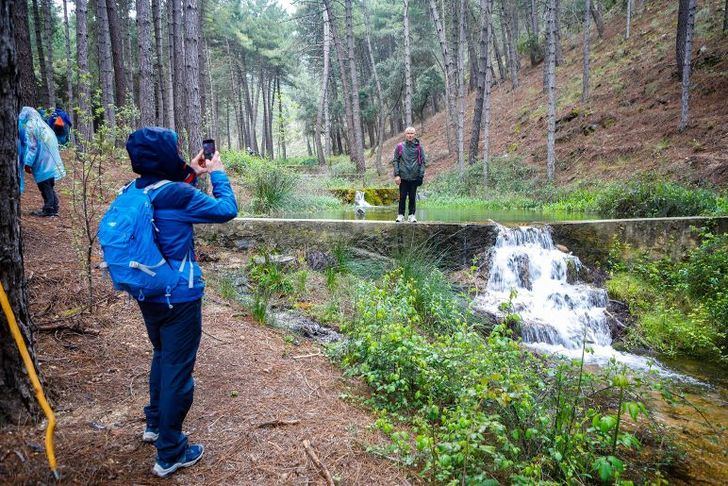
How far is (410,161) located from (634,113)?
12.6 metres

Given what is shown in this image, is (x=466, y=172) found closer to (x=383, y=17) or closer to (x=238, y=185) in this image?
(x=238, y=185)

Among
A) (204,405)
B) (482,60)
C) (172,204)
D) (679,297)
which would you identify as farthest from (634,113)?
(172,204)

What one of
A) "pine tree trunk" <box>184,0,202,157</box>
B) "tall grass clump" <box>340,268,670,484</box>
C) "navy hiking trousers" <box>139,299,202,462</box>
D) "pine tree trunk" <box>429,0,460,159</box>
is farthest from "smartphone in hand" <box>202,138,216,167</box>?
"pine tree trunk" <box>429,0,460,159</box>

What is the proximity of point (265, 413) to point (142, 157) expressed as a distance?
1852mm

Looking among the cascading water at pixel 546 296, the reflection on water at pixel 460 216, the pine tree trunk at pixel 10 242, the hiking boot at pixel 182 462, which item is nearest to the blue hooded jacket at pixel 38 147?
the reflection on water at pixel 460 216

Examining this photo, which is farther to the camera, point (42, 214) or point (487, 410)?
point (42, 214)

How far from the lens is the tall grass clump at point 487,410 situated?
2490 mm

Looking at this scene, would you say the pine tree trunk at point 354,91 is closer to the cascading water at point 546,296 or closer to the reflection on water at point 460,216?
the reflection on water at point 460,216

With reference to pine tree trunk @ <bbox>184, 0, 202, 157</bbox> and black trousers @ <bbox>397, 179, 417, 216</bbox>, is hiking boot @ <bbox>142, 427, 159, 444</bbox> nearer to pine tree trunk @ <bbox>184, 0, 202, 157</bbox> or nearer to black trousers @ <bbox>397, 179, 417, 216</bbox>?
pine tree trunk @ <bbox>184, 0, 202, 157</bbox>

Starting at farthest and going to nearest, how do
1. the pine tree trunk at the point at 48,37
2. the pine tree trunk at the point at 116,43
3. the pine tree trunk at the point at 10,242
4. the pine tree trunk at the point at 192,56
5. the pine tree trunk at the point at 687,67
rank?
the pine tree trunk at the point at 48,37
the pine tree trunk at the point at 116,43
the pine tree trunk at the point at 687,67
the pine tree trunk at the point at 192,56
the pine tree trunk at the point at 10,242

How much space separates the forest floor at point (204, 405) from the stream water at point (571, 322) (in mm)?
2441

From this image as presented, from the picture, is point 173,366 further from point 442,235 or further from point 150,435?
point 442,235

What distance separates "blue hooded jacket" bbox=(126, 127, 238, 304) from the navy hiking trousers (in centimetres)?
8

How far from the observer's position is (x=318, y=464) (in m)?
2.48
